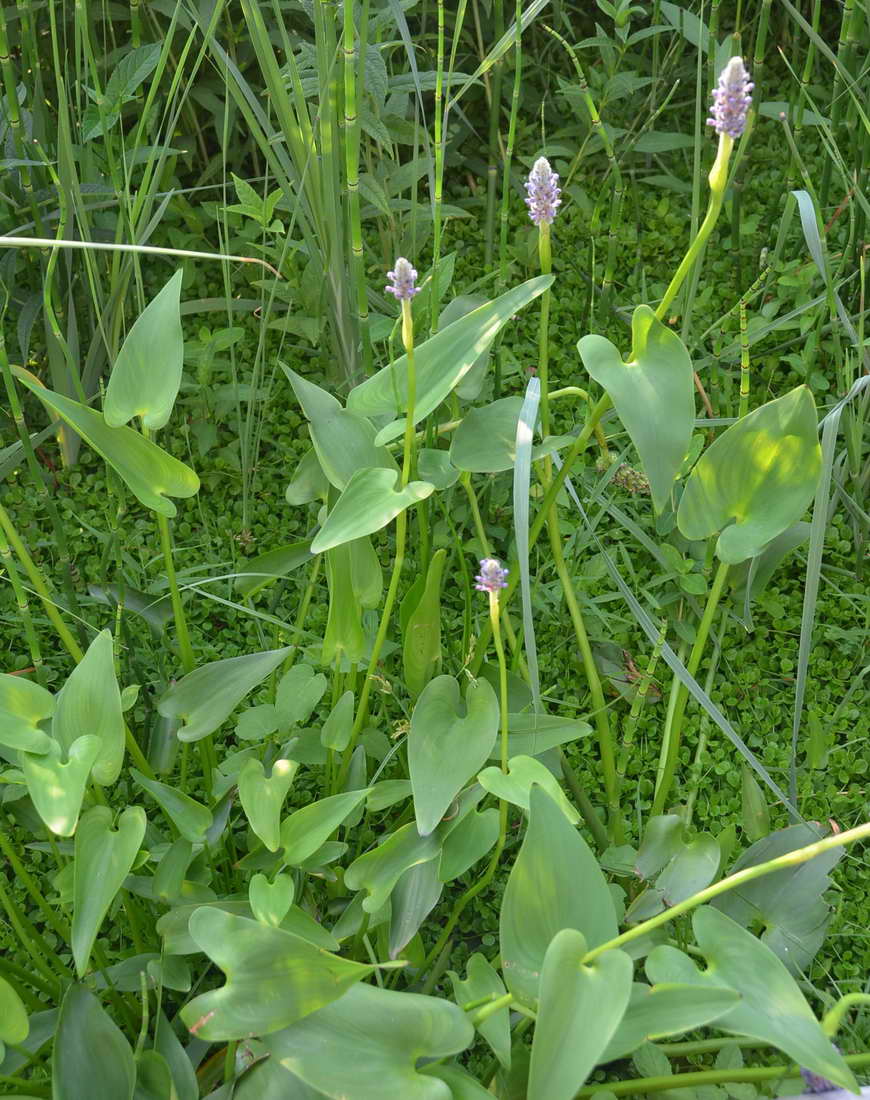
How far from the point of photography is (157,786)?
978 mm

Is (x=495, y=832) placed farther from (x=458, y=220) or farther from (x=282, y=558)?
(x=458, y=220)

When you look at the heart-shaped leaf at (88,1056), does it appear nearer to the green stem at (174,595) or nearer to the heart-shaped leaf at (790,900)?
the green stem at (174,595)

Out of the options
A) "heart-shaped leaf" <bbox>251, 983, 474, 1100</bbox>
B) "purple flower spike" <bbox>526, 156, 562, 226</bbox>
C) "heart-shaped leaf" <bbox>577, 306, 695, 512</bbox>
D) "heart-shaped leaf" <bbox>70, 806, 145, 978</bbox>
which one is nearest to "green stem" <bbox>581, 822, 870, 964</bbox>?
"heart-shaped leaf" <bbox>251, 983, 474, 1100</bbox>

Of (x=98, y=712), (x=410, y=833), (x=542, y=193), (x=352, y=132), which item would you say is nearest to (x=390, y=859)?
(x=410, y=833)

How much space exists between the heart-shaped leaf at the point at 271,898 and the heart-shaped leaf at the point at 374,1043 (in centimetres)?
11

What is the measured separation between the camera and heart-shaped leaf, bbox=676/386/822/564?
921mm

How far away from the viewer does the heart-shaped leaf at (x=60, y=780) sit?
0.80 meters

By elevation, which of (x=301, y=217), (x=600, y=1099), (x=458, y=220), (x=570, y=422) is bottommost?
(x=600, y=1099)

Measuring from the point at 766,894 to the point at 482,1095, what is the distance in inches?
13.1

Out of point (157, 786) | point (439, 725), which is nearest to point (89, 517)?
point (157, 786)

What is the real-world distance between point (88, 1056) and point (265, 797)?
22cm

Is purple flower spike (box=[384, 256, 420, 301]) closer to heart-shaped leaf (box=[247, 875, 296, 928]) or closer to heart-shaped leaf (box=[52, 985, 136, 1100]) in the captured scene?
heart-shaped leaf (box=[247, 875, 296, 928])

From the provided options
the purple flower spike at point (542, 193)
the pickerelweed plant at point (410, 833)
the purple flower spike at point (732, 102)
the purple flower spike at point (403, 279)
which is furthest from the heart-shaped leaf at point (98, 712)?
the purple flower spike at point (732, 102)

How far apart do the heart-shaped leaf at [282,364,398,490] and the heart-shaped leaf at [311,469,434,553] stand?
0.09m
